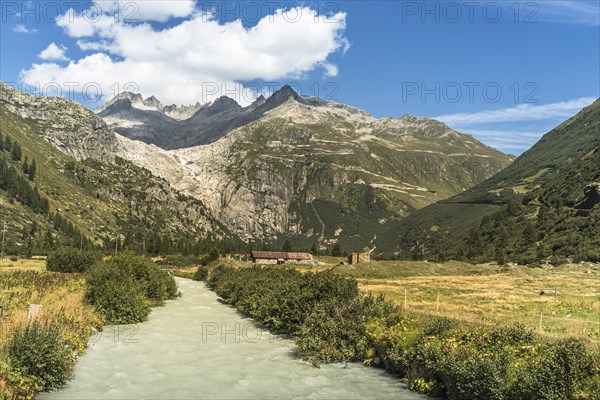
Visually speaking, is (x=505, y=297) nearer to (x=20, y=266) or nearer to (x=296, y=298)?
(x=296, y=298)

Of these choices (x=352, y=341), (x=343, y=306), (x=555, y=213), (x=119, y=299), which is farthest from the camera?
(x=555, y=213)

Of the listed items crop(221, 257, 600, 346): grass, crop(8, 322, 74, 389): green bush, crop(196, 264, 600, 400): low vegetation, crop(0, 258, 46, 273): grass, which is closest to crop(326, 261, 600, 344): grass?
crop(221, 257, 600, 346): grass

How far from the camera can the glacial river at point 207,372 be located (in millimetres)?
21969

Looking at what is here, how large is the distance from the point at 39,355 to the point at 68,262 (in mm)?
61050

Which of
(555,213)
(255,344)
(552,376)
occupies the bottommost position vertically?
(255,344)

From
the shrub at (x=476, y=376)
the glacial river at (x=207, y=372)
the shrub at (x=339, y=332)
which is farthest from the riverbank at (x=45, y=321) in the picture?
the shrub at (x=476, y=376)

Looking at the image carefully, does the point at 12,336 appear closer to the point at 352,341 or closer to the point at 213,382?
the point at 213,382

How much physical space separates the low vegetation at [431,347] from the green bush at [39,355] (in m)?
14.4

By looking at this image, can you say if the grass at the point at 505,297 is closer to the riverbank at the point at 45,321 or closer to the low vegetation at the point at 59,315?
the low vegetation at the point at 59,315

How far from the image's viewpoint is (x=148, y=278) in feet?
195

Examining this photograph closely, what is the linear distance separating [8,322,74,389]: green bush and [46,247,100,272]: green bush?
5646 centimetres

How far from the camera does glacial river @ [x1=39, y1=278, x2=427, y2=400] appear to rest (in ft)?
72.1

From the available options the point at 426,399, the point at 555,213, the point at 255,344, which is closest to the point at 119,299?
the point at 255,344

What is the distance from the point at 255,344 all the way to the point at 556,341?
20.8 metres
